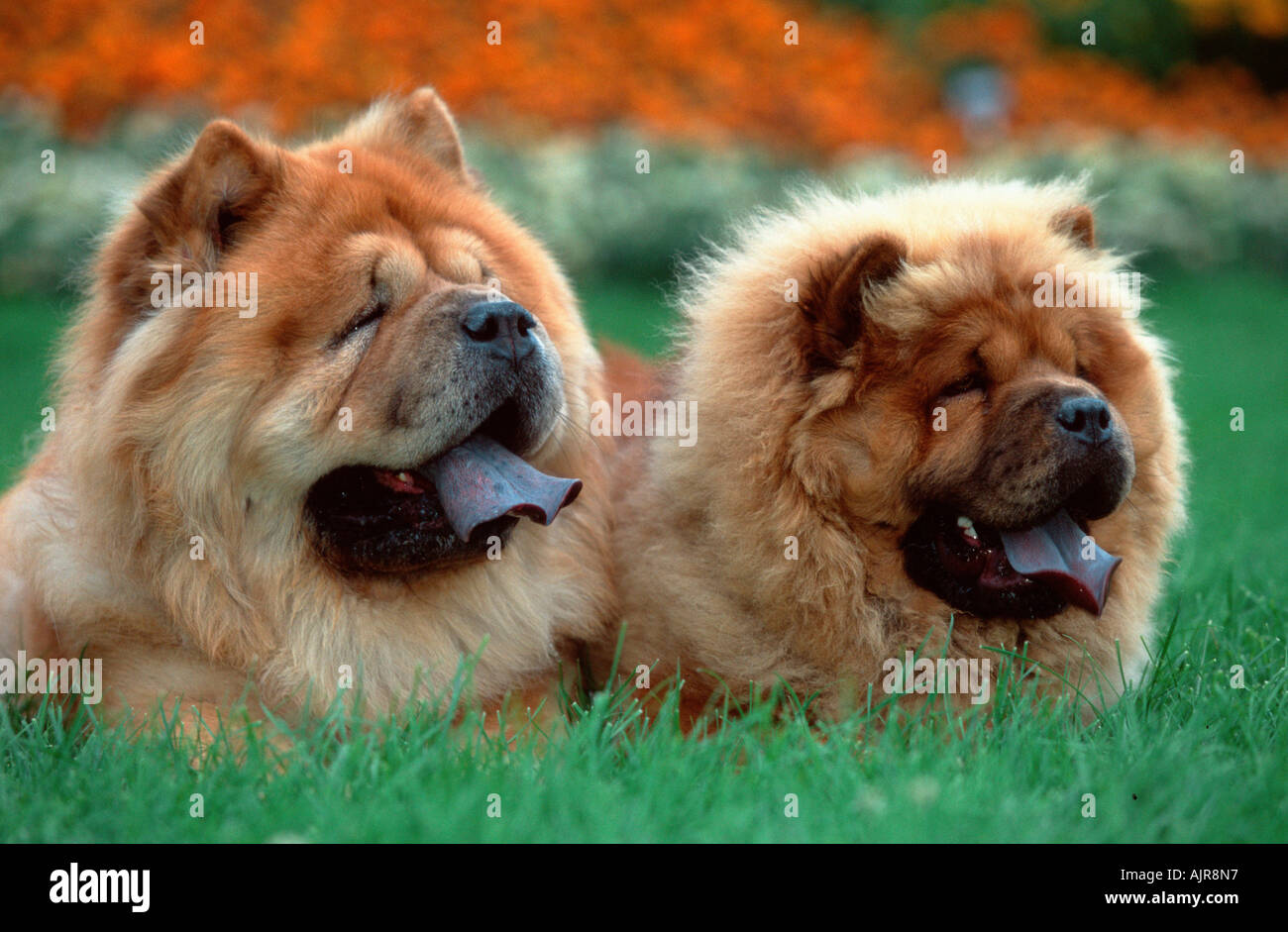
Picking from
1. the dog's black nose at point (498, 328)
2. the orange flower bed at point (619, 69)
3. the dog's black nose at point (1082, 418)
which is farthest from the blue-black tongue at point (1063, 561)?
the orange flower bed at point (619, 69)

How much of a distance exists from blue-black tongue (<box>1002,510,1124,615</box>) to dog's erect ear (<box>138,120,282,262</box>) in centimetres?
181

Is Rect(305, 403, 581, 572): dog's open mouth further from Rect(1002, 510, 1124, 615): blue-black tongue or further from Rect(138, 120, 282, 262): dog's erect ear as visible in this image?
Rect(1002, 510, 1124, 615): blue-black tongue

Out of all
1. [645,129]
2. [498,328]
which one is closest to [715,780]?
[498,328]

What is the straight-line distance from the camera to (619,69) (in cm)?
1287

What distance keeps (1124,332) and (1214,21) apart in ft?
53.3

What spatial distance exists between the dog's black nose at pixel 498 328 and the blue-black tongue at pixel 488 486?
0.23 m

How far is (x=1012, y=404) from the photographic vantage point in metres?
2.64

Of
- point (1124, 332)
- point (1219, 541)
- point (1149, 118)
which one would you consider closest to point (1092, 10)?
point (1149, 118)

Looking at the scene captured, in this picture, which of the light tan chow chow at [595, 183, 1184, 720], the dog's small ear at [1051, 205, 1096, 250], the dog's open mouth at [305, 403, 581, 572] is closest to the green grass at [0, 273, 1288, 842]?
the light tan chow chow at [595, 183, 1184, 720]

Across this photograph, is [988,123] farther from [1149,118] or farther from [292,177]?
[292,177]

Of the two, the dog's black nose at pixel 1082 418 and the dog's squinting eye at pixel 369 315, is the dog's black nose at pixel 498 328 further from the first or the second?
the dog's black nose at pixel 1082 418

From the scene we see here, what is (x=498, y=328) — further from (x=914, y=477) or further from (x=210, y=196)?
(x=914, y=477)

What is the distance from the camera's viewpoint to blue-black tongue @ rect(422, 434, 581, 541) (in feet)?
8.79

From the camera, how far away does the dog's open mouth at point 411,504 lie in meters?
2.75
